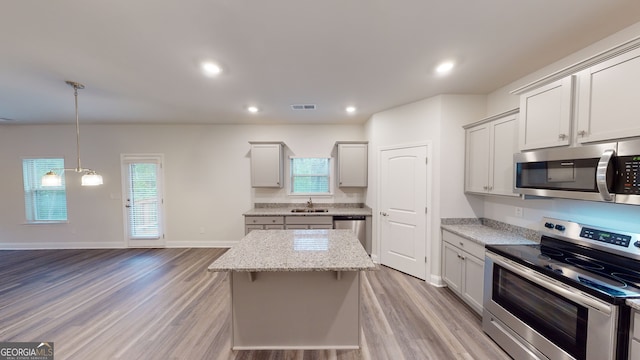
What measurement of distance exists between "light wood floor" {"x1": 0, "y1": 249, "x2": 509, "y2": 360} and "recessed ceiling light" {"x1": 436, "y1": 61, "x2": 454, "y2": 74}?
264 cm

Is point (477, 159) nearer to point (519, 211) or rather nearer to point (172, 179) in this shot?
point (519, 211)

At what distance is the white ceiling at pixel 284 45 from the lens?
4.76ft

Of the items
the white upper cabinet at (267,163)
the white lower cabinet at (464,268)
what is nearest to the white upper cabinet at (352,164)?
the white upper cabinet at (267,163)

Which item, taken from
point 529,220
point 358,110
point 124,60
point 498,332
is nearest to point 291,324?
point 498,332

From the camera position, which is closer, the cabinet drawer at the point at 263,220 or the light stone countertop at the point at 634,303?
the light stone countertop at the point at 634,303

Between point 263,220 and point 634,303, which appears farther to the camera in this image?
point 263,220

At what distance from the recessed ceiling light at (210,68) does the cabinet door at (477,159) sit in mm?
3092

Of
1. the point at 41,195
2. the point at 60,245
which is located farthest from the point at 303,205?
the point at 41,195

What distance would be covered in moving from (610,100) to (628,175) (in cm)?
53

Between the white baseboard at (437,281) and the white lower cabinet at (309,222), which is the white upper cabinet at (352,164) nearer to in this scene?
the white lower cabinet at (309,222)

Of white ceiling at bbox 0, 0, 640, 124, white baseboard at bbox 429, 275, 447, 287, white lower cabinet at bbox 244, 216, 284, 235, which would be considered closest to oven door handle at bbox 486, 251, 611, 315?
white baseboard at bbox 429, 275, 447, 287

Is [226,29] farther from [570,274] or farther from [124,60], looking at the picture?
[570,274]

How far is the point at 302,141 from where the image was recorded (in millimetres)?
4605

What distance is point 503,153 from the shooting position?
7.79 feet
